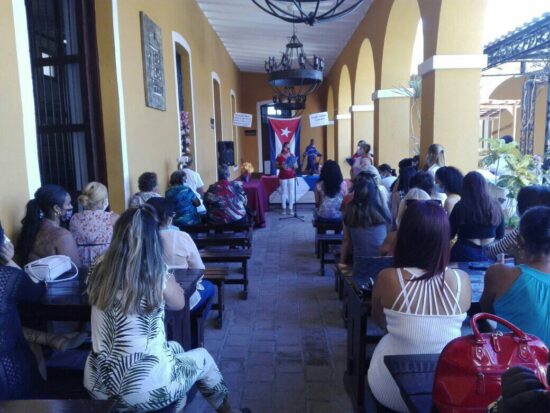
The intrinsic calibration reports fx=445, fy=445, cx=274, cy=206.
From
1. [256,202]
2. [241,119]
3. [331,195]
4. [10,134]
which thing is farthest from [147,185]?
[241,119]

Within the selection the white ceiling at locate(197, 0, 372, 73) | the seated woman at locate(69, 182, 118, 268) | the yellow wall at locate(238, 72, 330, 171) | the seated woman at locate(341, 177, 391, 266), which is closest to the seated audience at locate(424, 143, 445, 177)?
the seated woman at locate(341, 177, 391, 266)

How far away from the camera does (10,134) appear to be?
2410mm

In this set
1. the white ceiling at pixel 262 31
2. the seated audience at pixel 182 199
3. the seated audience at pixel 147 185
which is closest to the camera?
the seated audience at pixel 147 185

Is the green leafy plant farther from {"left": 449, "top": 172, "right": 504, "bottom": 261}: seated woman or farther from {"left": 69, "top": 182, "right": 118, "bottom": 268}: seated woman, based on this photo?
{"left": 69, "top": 182, "right": 118, "bottom": 268}: seated woman

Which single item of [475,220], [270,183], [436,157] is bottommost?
[270,183]

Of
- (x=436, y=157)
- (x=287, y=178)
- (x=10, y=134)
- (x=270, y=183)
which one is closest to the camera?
(x=10, y=134)

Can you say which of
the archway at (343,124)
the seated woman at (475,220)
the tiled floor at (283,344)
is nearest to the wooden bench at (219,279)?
the tiled floor at (283,344)

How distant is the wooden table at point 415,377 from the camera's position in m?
1.23

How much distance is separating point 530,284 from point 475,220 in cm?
136

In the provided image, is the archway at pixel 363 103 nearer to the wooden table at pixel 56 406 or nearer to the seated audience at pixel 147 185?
the seated audience at pixel 147 185

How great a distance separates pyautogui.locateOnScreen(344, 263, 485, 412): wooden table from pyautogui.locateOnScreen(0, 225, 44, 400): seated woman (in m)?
1.40

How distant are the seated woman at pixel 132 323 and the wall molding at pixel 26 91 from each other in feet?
4.25

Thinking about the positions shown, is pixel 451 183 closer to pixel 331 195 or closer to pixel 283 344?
pixel 283 344

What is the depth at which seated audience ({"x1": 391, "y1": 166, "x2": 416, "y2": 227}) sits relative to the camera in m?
4.27
